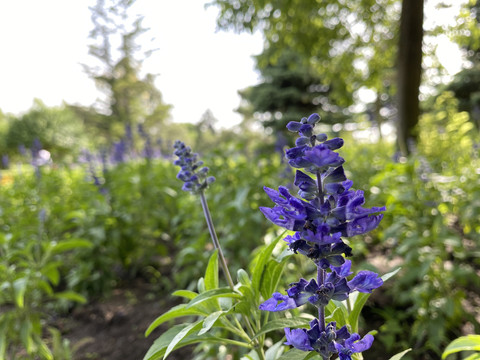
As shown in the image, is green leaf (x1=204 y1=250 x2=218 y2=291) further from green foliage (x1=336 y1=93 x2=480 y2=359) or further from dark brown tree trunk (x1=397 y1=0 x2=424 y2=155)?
dark brown tree trunk (x1=397 y1=0 x2=424 y2=155)

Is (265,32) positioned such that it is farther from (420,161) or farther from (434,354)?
(434,354)

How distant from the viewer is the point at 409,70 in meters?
6.15

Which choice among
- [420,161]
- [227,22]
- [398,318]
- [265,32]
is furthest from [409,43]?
[398,318]

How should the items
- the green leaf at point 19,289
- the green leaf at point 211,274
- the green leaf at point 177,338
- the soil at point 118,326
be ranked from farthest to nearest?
1. the soil at point 118,326
2. the green leaf at point 19,289
3. the green leaf at point 211,274
4. the green leaf at point 177,338

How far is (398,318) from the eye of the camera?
8.06 ft

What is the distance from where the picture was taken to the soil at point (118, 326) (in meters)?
2.76

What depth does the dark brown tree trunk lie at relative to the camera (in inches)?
237

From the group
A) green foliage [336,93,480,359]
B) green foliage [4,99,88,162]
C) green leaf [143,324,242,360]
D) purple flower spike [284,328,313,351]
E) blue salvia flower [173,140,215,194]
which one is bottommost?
green foliage [336,93,480,359]

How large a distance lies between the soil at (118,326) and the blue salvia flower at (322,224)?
6.99 feet

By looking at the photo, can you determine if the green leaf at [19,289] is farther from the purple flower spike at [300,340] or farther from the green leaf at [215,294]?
the purple flower spike at [300,340]

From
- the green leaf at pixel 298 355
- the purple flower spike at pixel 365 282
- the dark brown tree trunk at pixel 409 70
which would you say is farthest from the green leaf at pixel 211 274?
the dark brown tree trunk at pixel 409 70

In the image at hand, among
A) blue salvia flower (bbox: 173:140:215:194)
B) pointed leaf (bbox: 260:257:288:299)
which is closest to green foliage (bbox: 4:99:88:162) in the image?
blue salvia flower (bbox: 173:140:215:194)

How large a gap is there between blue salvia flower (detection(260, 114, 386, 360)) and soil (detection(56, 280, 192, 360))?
2130 millimetres

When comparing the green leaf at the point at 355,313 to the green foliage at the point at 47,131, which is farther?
the green foliage at the point at 47,131
